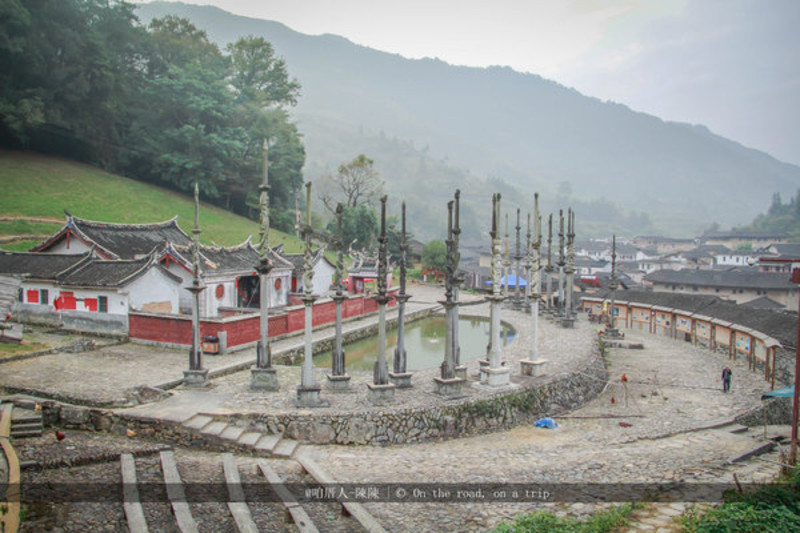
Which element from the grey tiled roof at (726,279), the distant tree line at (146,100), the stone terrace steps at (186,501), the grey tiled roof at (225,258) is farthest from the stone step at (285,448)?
the grey tiled roof at (726,279)

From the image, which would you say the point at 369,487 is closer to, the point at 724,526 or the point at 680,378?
the point at 724,526

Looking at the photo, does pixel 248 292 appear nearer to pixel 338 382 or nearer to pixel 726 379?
pixel 338 382

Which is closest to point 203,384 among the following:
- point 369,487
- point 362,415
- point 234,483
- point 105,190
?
point 362,415

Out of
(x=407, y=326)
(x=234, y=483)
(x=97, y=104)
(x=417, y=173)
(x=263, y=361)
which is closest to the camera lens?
(x=234, y=483)

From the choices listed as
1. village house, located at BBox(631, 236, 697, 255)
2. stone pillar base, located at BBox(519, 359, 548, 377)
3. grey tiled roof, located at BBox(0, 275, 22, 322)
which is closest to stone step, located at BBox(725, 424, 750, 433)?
stone pillar base, located at BBox(519, 359, 548, 377)

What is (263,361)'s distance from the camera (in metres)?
14.4

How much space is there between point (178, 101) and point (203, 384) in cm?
4062

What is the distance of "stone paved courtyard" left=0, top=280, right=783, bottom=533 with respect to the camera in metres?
9.12

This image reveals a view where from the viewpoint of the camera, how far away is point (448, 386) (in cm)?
1384

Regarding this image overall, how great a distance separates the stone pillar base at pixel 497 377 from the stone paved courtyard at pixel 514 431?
4.23ft

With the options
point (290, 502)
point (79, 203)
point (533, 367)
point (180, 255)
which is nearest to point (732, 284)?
point (533, 367)

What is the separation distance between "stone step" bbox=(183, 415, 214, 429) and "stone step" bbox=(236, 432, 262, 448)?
947 mm

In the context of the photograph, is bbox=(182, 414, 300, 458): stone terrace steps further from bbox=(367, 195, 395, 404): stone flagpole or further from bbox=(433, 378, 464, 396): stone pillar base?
bbox=(433, 378, 464, 396): stone pillar base

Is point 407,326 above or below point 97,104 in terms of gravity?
below
